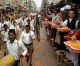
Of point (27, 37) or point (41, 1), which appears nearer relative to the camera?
point (27, 37)

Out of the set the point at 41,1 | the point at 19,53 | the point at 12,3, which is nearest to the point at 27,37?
the point at 19,53

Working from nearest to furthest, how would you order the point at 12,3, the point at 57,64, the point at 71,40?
the point at 71,40, the point at 57,64, the point at 12,3

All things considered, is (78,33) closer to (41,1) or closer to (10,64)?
(10,64)

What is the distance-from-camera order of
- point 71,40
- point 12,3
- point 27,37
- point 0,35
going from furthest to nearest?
point 12,3
point 0,35
point 27,37
point 71,40

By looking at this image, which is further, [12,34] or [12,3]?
[12,3]

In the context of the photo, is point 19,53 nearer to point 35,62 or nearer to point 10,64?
point 10,64

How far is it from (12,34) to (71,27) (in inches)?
135

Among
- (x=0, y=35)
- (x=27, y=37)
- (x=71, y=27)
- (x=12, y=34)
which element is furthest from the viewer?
(x=0, y=35)

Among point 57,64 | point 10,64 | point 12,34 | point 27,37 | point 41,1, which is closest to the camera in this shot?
point 10,64

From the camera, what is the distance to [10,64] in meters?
4.97

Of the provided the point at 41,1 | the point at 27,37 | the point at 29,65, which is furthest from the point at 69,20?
the point at 41,1

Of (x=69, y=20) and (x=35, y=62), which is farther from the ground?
(x=69, y=20)

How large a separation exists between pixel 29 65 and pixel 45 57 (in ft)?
8.56

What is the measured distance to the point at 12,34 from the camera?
25.6ft
